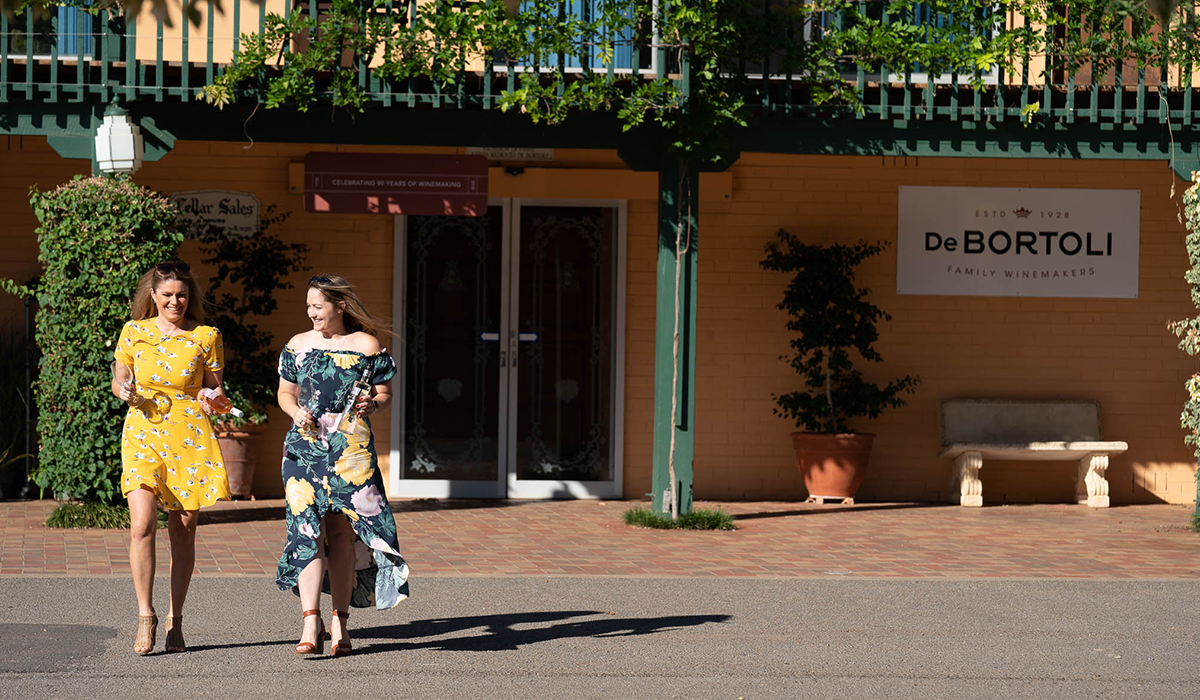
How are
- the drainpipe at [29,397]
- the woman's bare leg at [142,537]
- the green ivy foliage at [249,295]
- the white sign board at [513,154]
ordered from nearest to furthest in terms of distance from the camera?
the woman's bare leg at [142,537] → the drainpipe at [29,397] → the green ivy foliage at [249,295] → the white sign board at [513,154]

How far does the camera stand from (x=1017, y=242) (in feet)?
38.8

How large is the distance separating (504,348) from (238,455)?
223 cm

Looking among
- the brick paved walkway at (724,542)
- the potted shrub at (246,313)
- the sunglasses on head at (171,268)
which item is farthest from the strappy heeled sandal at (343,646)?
the potted shrub at (246,313)

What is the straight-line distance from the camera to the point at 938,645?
6.14 m

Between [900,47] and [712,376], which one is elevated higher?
[900,47]

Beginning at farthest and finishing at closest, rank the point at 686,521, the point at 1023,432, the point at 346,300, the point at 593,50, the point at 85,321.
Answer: the point at 1023,432 < the point at 593,50 < the point at 686,521 < the point at 85,321 < the point at 346,300

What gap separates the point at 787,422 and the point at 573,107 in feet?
11.6

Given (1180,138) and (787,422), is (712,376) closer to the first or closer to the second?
(787,422)

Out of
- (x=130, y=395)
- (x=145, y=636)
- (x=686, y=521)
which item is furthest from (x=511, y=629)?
(x=686, y=521)

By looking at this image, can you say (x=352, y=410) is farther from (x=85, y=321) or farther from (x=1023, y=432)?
(x=1023, y=432)

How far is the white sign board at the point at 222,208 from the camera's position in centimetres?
1134

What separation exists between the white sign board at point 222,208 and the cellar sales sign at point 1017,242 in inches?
206

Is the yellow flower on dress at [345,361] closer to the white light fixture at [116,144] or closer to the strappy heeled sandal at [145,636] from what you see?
the strappy heeled sandal at [145,636]

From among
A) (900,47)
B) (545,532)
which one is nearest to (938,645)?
(545,532)
